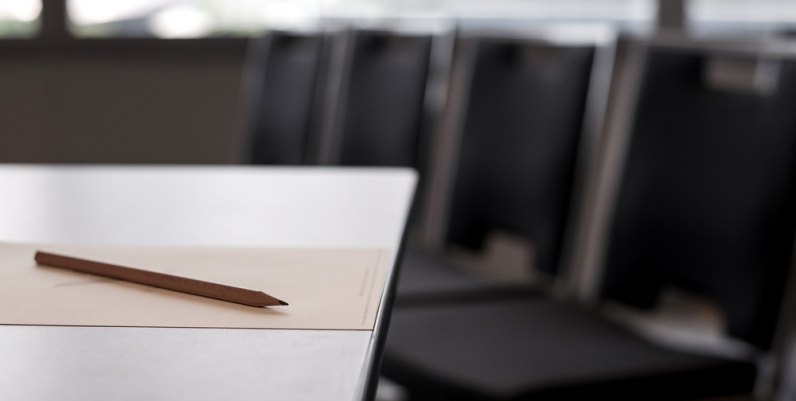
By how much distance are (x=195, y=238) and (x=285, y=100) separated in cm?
171

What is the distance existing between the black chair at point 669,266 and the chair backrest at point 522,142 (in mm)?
109

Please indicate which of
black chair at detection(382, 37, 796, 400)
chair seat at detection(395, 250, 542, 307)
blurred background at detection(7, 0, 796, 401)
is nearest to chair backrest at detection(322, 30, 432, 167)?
blurred background at detection(7, 0, 796, 401)

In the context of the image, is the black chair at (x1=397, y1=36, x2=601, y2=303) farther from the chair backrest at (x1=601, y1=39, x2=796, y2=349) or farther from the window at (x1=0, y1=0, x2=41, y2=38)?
the window at (x1=0, y1=0, x2=41, y2=38)

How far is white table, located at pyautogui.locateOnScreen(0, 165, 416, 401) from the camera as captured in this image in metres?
0.40

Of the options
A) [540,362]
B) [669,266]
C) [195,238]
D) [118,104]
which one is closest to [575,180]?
[669,266]

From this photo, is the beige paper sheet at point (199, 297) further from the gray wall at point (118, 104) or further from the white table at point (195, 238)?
the gray wall at point (118, 104)

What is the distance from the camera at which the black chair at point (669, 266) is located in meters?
1.17

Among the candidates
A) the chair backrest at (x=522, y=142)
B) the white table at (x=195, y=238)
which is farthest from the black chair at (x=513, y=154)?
the white table at (x=195, y=238)

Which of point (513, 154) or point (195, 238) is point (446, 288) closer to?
point (513, 154)

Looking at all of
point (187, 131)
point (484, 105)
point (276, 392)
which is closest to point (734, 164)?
point (484, 105)

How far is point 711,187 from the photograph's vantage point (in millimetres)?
1314

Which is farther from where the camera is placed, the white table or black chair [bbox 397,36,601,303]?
black chair [bbox 397,36,601,303]

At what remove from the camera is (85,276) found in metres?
0.60

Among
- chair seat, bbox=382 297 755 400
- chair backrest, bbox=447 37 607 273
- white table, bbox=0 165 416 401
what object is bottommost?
chair seat, bbox=382 297 755 400
